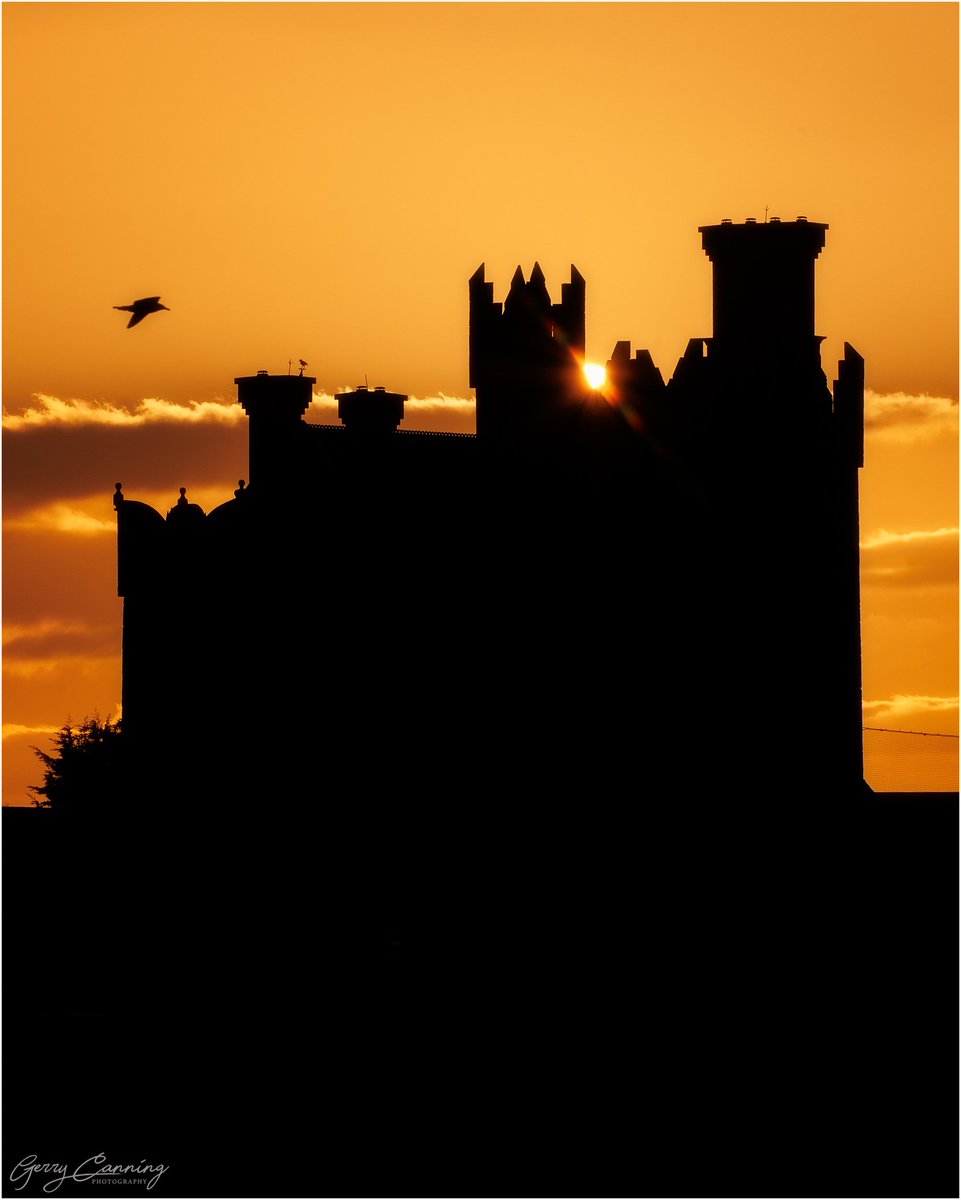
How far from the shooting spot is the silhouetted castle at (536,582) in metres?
58.1

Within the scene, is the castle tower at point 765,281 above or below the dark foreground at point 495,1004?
above

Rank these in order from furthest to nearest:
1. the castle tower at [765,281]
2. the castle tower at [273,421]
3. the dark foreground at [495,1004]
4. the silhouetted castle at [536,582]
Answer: the castle tower at [765,281], the silhouetted castle at [536,582], the castle tower at [273,421], the dark foreground at [495,1004]

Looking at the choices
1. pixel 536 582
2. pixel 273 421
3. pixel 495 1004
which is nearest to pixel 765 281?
pixel 536 582

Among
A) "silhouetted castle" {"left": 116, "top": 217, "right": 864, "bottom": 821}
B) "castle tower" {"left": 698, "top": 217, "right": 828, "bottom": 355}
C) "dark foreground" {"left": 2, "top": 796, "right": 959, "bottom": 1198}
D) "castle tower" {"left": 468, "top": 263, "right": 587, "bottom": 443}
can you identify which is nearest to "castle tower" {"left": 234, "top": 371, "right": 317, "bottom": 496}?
"silhouetted castle" {"left": 116, "top": 217, "right": 864, "bottom": 821}

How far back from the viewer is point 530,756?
58.7 meters

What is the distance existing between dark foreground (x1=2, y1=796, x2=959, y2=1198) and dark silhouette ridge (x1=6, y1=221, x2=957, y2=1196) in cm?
14

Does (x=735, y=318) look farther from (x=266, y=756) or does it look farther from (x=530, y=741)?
(x=266, y=756)

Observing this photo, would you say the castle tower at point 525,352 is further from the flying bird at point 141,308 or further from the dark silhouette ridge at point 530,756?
the flying bird at point 141,308

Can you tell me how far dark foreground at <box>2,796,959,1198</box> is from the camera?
120 ft

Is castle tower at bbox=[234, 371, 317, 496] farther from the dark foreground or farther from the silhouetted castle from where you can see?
the dark foreground

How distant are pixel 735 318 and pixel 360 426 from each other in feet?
34.1

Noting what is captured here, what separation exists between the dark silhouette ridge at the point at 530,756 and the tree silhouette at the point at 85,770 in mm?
1503

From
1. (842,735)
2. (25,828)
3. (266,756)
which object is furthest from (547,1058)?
(25,828)

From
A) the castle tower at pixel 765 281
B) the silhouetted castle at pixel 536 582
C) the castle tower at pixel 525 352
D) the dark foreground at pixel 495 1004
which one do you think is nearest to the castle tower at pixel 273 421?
the silhouetted castle at pixel 536 582
